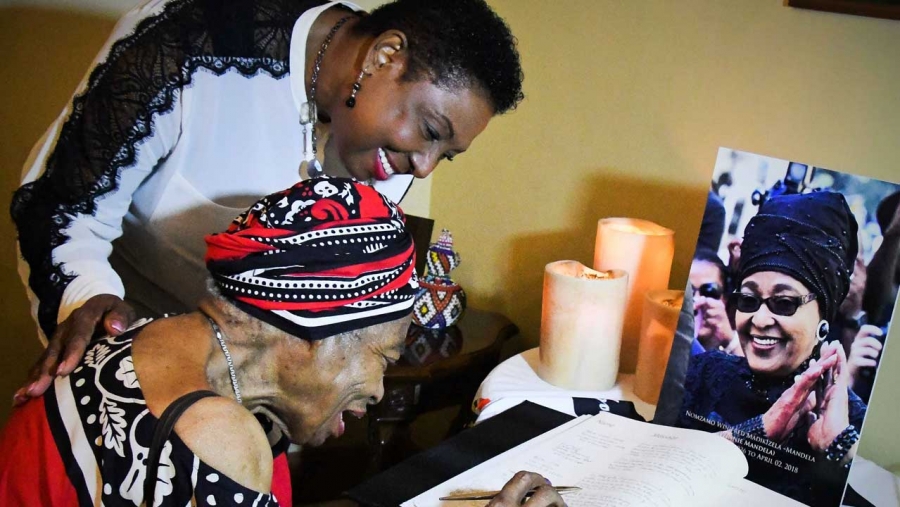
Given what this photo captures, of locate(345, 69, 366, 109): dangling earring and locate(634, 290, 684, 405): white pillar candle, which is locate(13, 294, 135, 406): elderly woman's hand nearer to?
locate(345, 69, 366, 109): dangling earring

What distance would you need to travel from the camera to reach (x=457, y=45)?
44.6 inches

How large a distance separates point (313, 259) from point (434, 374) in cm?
91

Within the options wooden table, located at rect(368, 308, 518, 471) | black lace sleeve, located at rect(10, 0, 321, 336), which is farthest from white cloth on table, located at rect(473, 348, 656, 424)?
black lace sleeve, located at rect(10, 0, 321, 336)

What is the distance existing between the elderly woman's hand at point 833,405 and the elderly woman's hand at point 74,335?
3.07 feet

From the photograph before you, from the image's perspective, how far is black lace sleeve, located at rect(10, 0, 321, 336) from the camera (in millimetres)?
1143

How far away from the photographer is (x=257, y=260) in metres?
0.82

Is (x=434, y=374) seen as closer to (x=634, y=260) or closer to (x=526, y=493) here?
(x=634, y=260)

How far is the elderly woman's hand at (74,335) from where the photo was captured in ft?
2.97

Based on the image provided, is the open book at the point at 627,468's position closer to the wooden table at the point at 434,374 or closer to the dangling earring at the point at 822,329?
the dangling earring at the point at 822,329

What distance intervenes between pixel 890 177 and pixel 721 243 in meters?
0.36

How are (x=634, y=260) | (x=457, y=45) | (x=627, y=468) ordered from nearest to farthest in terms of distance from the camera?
(x=627, y=468)
(x=457, y=45)
(x=634, y=260)

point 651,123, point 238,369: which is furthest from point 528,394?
point 651,123

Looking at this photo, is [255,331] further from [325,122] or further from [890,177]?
[890,177]

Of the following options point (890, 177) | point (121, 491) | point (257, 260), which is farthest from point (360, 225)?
point (890, 177)
